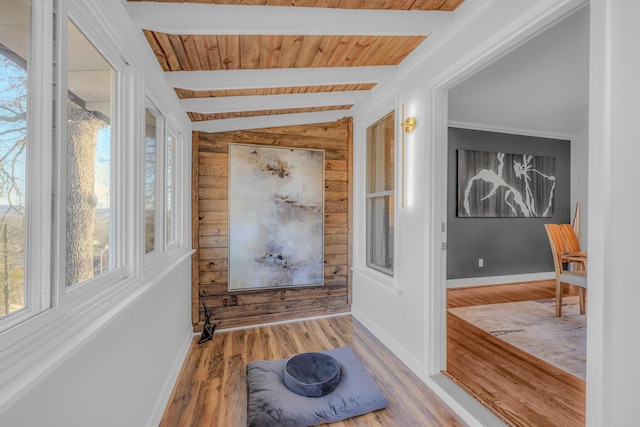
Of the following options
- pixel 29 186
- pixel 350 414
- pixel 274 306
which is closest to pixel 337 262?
pixel 274 306

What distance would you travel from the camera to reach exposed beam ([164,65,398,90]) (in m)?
2.10

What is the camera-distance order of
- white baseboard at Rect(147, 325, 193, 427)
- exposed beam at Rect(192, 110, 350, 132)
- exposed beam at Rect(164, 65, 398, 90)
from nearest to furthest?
white baseboard at Rect(147, 325, 193, 427) < exposed beam at Rect(164, 65, 398, 90) < exposed beam at Rect(192, 110, 350, 132)

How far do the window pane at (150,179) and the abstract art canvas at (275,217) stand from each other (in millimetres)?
1156

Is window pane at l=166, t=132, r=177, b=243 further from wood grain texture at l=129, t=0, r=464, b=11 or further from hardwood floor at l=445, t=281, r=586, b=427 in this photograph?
hardwood floor at l=445, t=281, r=586, b=427

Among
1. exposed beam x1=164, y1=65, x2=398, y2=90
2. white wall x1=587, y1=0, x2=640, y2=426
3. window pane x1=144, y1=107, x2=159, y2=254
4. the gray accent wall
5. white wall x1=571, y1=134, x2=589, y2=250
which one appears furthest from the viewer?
white wall x1=571, y1=134, x2=589, y2=250

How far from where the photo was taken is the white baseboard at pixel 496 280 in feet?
14.6

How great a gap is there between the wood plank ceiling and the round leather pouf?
2013mm

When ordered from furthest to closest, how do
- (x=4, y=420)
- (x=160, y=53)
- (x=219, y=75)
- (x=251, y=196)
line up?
(x=251, y=196), (x=219, y=75), (x=160, y=53), (x=4, y=420)

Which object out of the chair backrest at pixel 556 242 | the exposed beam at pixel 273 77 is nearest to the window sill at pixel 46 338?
the exposed beam at pixel 273 77

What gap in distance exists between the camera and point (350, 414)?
1.79 metres

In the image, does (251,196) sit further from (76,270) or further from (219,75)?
(76,270)

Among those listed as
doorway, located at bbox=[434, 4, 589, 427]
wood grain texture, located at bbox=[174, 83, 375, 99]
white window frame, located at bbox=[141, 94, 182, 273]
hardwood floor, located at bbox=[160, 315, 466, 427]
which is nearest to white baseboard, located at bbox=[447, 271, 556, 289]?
doorway, located at bbox=[434, 4, 589, 427]

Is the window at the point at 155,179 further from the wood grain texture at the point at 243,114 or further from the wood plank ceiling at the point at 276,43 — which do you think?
the wood grain texture at the point at 243,114

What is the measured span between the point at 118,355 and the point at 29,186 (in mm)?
753
